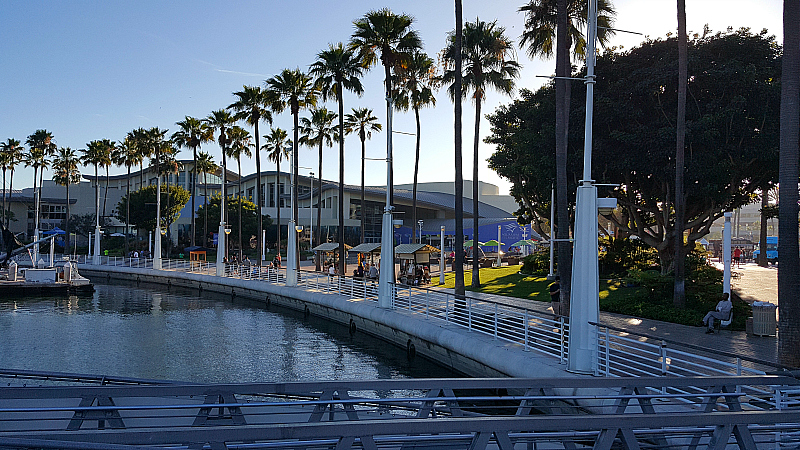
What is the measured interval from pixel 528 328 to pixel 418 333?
522 cm

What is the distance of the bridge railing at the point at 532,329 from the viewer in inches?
447

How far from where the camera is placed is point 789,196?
1275 centimetres

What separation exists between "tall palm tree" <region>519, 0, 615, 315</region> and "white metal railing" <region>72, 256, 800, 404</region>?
283 centimetres

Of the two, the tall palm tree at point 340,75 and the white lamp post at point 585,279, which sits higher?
the tall palm tree at point 340,75

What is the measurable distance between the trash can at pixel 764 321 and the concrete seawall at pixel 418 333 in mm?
→ 7137

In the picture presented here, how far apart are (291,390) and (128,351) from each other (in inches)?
735

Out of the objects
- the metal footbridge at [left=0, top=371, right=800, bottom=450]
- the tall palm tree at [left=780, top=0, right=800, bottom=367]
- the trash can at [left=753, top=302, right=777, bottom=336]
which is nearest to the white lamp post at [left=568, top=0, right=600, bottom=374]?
the metal footbridge at [left=0, top=371, right=800, bottom=450]

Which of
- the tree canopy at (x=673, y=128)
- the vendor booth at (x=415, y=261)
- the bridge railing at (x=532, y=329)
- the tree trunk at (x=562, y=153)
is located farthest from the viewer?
the vendor booth at (x=415, y=261)

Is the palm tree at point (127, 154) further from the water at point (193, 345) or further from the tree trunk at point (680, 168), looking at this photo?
the tree trunk at point (680, 168)

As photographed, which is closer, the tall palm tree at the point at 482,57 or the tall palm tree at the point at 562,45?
the tall palm tree at the point at 562,45

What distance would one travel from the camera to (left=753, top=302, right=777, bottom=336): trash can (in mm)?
17406

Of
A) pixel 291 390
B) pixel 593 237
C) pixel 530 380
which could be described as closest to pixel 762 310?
pixel 593 237

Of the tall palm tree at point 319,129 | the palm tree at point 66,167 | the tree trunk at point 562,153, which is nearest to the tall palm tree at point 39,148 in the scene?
the palm tree at point 66,167

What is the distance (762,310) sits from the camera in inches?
689
